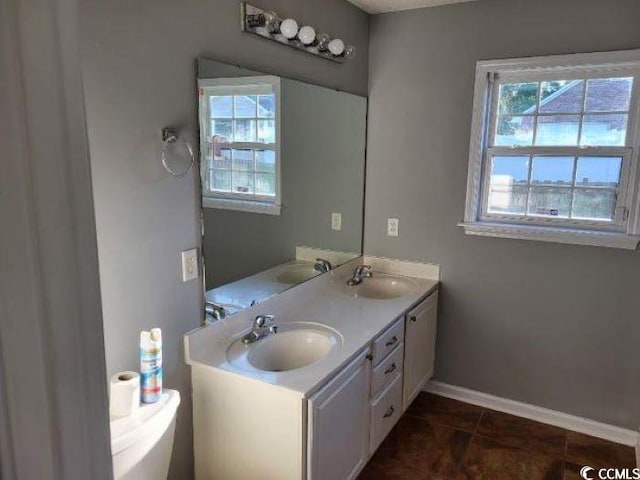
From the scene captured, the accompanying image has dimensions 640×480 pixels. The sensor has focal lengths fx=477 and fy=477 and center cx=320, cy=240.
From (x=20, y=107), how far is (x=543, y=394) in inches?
116

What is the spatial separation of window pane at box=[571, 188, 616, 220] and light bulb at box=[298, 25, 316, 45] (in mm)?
1595

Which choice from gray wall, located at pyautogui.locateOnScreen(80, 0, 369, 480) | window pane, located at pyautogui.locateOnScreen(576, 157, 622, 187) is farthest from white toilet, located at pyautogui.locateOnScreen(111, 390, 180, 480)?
window pane, located at pyautogui.locateOnScreen(576, 157, 622, 187)

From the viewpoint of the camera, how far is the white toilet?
4.56ft

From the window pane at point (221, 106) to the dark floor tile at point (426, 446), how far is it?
6.08ft

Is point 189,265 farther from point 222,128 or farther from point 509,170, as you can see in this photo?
point 509,170

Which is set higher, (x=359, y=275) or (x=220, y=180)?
(x=220, y=180)

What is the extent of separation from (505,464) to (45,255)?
250 cm

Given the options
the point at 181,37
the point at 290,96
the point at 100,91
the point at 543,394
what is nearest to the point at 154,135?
the point at 100,91

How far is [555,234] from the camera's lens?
253 cm

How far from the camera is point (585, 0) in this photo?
7.64 ft

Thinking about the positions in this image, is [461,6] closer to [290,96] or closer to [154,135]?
[290,96]

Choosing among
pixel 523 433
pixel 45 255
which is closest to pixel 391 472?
pixel 523 433

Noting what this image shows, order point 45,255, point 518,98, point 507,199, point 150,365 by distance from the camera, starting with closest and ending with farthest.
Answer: point 45,255 < point 150,365 < point 518,98 < point 507,199

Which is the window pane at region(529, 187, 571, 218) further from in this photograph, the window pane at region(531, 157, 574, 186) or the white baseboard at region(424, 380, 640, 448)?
the white baseboard at region(424, 380, 640, 448)
